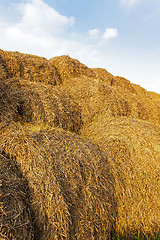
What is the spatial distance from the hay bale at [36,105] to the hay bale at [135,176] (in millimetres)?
796

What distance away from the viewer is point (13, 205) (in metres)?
2.19

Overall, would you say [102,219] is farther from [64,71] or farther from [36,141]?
[64,71]

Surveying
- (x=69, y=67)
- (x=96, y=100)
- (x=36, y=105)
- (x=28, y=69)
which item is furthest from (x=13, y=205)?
(x=69, y=67)

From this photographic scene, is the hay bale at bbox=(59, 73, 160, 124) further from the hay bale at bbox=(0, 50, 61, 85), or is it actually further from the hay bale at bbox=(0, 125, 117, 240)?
the hay bale at bbox=(0, 125, 117, 240)

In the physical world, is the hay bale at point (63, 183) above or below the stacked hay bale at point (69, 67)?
below

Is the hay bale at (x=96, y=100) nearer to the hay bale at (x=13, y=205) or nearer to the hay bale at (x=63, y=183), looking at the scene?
the hay bale at (x=63, y=183)

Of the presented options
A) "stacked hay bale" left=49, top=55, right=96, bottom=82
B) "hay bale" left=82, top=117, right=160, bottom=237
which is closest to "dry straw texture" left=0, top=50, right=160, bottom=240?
"hay bale" left=82, top=117, right=160, bottom=237

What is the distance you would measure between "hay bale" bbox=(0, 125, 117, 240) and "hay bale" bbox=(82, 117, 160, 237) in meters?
0.24

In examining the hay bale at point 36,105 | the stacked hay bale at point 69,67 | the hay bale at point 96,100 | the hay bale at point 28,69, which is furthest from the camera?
the stacked hay bale at point 69,67

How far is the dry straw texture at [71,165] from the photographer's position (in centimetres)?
240

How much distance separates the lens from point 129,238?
3375mm

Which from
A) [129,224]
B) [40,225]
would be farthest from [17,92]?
[129,224]

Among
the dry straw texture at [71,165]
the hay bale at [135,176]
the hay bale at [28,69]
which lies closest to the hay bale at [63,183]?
the dry straw texture at [71,165]

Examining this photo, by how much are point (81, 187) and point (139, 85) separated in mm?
11705
